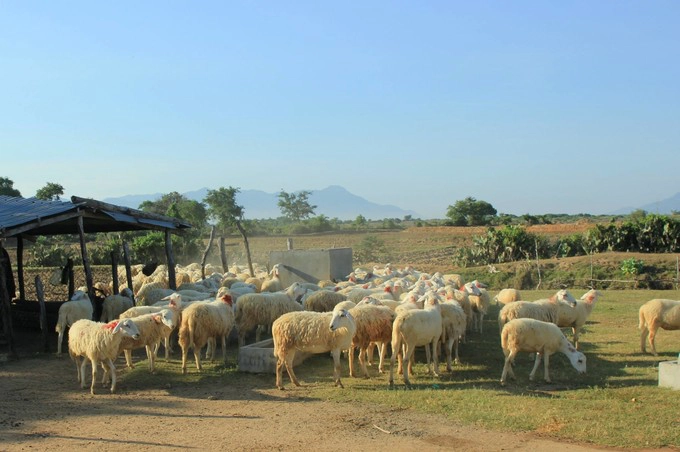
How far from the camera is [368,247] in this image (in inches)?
1770

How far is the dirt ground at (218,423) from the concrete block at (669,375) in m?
3.15

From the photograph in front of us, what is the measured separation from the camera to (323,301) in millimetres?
14719

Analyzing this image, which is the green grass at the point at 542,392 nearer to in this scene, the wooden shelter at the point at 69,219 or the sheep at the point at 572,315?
the sheep at the point at 572,315

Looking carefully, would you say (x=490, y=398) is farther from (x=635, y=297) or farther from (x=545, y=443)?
(x=635, y=297)

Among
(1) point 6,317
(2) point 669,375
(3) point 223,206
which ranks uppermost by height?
(3) point 223,206

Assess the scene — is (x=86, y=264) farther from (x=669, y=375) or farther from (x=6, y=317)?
(x=669, y=375)

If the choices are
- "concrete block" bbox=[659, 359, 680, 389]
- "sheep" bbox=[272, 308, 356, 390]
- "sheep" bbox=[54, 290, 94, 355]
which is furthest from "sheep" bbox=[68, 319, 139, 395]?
"concrete block" bbox=[659, 359, 680, 389]

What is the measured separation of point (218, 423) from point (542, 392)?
483 cm

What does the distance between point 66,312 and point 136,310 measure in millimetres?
2258

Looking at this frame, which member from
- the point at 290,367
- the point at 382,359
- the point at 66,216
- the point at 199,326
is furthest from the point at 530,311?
the point at 66,216

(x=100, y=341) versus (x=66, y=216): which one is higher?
(x=66, y=216)

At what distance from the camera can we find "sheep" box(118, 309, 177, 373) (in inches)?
446

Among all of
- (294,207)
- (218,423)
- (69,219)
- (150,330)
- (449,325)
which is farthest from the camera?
(294,207)

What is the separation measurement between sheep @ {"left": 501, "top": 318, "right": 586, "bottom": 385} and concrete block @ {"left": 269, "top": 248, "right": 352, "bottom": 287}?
12.3 meters
